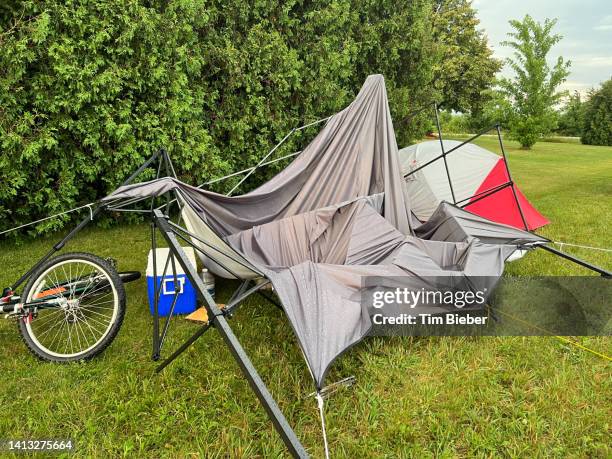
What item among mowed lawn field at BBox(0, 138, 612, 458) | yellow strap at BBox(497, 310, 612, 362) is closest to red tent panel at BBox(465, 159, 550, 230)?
yellow strap at BBox(497, 310, 612, 362)

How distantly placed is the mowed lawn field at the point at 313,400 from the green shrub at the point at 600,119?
2170cm

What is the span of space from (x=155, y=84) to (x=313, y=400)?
4154mm

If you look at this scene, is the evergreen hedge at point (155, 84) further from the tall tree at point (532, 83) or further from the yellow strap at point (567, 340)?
the tall tree at point (532, 83)

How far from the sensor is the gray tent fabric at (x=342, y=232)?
2410 mm

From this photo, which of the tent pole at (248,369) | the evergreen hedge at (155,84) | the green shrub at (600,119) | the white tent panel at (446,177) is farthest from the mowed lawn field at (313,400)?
the green shrub at (600,119)

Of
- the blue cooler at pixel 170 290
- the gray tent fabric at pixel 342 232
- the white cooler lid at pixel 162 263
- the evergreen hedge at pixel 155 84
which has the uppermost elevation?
the evergreen hedge at pixel 155 84

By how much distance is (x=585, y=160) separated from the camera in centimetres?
1364

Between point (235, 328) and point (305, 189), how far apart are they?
1415mm

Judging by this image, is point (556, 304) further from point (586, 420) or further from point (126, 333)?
point (126, 333)

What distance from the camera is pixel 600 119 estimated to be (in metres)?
20.3

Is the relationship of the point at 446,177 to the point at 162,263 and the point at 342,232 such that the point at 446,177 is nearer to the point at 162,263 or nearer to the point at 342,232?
the point at 342,232

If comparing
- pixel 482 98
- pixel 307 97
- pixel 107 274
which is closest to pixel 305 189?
pixel 107 274

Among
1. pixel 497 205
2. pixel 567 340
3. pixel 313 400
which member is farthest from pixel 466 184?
pixel 313 400

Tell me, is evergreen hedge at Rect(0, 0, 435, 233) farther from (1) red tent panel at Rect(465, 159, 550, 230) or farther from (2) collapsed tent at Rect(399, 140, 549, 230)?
(1) red tent panel at Rect(465, 159, 550, 230)
